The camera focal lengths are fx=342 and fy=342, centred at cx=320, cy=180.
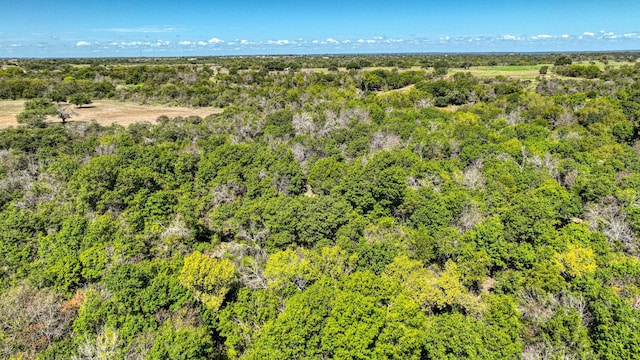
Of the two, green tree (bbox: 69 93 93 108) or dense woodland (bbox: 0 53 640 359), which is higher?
green tree (bbox: 69 93 93 108)

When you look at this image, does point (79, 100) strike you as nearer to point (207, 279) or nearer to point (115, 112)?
point (115, 112)

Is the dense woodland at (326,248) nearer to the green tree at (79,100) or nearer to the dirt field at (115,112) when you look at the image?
the dirt field at (115,112)

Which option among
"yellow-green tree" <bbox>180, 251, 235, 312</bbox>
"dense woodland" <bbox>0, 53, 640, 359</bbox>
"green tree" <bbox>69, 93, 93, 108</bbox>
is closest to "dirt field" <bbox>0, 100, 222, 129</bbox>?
"green tree" <bbox>69, 93, 93, 108</bbox>

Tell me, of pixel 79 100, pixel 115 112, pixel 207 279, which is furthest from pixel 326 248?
pixel 79 100

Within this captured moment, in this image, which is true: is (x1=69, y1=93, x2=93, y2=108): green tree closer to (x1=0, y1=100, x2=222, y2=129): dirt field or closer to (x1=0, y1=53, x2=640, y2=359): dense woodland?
(x1=0, y1=100, x2=222, y2=129): dirt field

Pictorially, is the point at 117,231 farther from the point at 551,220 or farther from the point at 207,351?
the point at 551,220

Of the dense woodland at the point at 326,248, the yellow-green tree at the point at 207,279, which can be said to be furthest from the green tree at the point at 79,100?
the yellow-green tree at the point at 207,279

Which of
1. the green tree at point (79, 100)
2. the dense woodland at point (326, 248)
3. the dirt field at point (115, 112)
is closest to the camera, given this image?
the dense woodland at point (326, 248)
